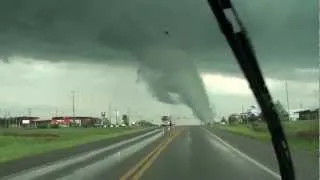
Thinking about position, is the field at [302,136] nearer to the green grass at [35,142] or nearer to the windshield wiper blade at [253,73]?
the windshield wiper blade at [253,73]

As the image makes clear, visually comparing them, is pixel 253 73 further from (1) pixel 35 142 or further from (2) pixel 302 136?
(1) pixel 35 142

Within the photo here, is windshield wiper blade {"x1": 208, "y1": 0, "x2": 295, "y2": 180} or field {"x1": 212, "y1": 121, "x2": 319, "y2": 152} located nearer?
windshield wiper blade {"x1": 208, "y1": 0, "x2": 295, "y2": 180}

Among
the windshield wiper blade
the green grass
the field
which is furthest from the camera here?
the green grass

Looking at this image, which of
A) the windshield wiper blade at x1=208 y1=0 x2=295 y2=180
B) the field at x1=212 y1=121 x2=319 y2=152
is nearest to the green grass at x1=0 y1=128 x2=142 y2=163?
the field at x1=212 y1=121 x2=319 y2=152

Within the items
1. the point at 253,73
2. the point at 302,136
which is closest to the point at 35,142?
the point at 302,136

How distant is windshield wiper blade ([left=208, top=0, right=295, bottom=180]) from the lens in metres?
3.50

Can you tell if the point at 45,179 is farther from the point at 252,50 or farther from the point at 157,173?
the point at 252,50

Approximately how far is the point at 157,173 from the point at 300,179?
5.85 metres

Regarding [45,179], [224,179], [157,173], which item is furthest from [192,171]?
[45,179]

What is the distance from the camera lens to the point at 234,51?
3.53 m

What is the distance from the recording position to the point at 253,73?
3611mm

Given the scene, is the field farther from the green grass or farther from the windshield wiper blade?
the green grass

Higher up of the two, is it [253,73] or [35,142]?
[253,73]

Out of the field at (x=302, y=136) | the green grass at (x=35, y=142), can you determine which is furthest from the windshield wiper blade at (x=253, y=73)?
the green grass at (x=35, y=142)
